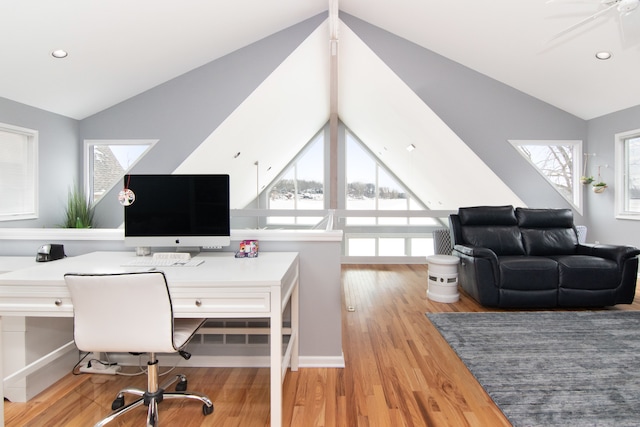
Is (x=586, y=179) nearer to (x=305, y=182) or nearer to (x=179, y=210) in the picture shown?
(x=179, y=210)

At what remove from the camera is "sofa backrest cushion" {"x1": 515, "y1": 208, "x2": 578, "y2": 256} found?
3.86 metres

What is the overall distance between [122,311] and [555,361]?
2546mm

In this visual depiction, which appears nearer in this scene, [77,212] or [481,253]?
[481,253]

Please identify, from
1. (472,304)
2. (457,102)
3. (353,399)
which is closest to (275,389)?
(353,399)

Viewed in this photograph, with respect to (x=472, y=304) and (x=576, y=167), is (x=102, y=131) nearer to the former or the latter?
(x=472, y=304)

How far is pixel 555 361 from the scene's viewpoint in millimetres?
2258

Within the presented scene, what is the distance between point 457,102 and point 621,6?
8.61 ft

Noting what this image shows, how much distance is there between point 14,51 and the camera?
11.0 feet

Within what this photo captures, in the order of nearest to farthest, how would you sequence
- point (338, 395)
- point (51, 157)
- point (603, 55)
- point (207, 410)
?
point (207, 410) < point (338, 395) < point (603, 55) < point (51, 157)

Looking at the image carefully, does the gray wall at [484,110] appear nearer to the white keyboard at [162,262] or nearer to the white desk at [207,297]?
the white keyboard at [162,262]

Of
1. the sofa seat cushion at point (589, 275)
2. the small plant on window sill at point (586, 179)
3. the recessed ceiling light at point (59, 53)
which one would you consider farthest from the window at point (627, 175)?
the recessed ceiling light at point (59, 53)

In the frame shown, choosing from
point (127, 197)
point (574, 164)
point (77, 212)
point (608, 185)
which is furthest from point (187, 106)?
point (608, 185)

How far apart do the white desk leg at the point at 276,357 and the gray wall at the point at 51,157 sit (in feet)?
13.9

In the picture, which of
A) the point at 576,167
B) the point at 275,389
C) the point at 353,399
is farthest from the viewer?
the point at 576,167
